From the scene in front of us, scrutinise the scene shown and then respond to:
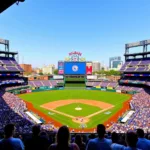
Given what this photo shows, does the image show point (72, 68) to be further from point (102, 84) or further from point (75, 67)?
point (102, 84)

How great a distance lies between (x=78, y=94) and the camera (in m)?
63.5

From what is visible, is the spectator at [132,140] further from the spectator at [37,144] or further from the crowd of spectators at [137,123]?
the crowd of spectators at [137,123]

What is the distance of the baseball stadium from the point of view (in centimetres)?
3375

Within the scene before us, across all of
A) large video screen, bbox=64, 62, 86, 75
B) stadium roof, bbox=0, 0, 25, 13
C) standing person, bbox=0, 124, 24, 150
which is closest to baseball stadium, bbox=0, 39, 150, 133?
large video screen, bbox=64, 62, 86, 75

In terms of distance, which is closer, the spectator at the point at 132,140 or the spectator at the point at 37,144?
the spectator at the point at 132,140

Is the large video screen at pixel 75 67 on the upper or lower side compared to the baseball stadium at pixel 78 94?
upper

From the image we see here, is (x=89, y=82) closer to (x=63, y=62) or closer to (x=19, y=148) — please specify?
(x=63, y=62)

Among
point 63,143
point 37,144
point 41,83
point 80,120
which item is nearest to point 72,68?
point 41,83

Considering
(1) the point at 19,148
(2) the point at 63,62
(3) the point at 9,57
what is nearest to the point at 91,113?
(1) the point at 19,148

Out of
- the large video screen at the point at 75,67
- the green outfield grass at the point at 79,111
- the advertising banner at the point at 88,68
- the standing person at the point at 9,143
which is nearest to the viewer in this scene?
the standing person at the point at 9,143

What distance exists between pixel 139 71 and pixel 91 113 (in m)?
38.1

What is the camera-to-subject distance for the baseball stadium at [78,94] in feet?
111

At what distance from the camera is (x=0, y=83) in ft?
196

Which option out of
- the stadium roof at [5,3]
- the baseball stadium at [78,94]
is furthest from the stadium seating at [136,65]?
the stadium roof at [5,3]
